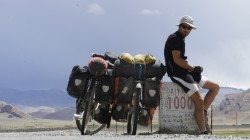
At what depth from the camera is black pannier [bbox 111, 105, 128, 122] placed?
9625 millimetres

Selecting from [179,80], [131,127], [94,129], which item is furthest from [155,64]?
[94,129]

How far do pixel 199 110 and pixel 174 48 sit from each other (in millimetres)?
1230

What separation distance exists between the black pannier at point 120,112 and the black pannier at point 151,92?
463 mm

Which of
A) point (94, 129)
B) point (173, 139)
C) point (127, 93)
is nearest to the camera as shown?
point (173, 139)

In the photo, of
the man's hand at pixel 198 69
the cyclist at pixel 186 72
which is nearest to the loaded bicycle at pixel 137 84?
the cyclist at pixel 186 72

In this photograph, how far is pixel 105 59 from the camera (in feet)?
32.2

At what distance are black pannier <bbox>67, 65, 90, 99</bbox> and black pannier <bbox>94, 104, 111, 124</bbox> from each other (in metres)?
0.66

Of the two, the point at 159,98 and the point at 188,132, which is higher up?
the point at 159,98

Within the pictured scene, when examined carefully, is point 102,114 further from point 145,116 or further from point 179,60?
point 179,60

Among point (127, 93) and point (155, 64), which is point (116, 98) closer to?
point (127, 93)

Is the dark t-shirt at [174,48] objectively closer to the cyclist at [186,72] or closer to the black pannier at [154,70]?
the cyclist at [186,72]

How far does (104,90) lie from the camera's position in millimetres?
9273

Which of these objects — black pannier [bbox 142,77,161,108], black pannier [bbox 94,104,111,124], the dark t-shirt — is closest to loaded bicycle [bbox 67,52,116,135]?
black pannier [bbox 94,104,111,124]

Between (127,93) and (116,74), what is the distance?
40 cm
